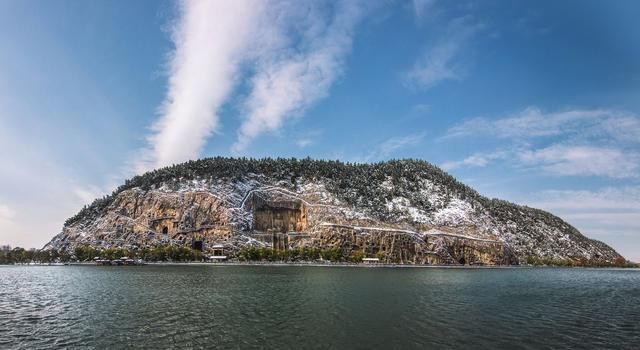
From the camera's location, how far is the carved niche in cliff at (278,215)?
193375 millimetres

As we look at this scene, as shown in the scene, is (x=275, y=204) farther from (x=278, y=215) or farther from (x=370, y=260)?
(x=370, y=260)

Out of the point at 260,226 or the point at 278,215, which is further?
the point at 278,215

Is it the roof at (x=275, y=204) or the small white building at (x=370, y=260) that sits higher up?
the roof at (x=275, y=204)

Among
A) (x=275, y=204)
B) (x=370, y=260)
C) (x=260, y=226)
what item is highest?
(x=275, y=204)

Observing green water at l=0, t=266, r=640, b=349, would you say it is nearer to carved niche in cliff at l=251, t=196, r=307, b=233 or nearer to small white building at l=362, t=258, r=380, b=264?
small white building at l=362, t=258, r=380, b=264

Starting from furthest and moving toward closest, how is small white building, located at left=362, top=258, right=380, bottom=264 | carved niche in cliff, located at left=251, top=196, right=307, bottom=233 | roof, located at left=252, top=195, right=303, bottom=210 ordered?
roof, located at left=252, top=195, right=303, bottom=210 → carved niche in cliff, located at left=251, top=196, right=307, bottom=233 → small white building, located at left=362, top=258, right=380, bottom=264

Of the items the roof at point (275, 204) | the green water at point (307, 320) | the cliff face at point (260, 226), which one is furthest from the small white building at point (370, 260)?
the green water at point (307, 320)

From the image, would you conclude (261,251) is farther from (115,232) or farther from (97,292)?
(97,292)

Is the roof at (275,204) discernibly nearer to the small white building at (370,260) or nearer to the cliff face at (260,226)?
the cliff face at (260,226)

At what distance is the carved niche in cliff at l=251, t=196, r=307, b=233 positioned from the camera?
19338cm

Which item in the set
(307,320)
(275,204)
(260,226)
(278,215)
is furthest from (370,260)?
(307,320)

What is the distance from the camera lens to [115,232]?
179 meters

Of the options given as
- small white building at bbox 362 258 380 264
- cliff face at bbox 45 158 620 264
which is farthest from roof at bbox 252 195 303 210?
small white building at bbox 362 258 380 264

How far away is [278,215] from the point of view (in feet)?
644
